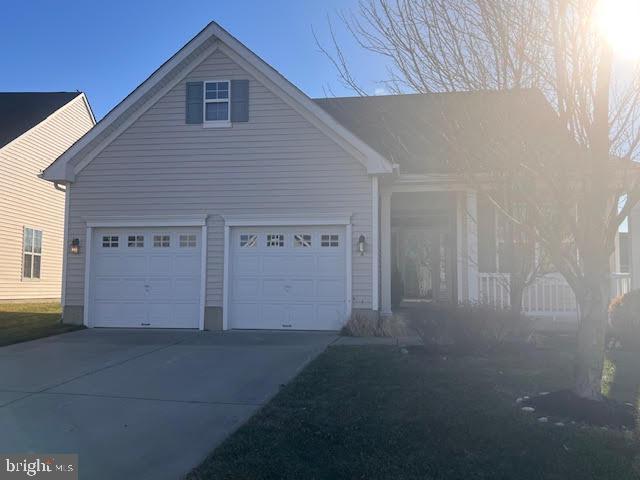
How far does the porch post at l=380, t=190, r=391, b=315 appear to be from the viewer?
39.7ft

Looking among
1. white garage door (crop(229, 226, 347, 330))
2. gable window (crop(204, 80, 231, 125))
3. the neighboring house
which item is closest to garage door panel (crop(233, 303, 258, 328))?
white garage door (crop(229, 226, 347, 330))

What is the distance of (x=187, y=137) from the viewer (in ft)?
38.7

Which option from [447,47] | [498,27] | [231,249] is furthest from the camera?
[231,249]

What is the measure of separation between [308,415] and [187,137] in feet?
27.9

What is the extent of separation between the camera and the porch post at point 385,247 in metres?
12.1

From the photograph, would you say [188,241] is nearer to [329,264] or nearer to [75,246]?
[75,246]

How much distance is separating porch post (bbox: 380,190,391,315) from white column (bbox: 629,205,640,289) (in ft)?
18.7

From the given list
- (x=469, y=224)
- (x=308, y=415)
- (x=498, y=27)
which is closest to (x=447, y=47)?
(x=498, y=27)

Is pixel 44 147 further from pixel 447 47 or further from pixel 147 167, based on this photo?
Result: pixel 447 47

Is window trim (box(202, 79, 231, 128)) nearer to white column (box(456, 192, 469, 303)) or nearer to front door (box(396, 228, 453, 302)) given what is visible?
white column (box(456, 192, 469, 303))

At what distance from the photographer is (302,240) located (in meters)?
11.3

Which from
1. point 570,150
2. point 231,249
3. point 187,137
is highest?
point 187,137

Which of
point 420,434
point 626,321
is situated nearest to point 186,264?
point 420,434

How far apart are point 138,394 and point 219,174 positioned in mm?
6457
